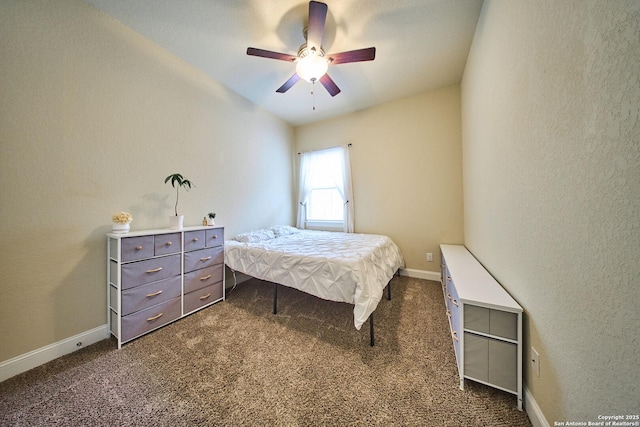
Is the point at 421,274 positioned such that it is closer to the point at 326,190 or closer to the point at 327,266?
the point at 327,266

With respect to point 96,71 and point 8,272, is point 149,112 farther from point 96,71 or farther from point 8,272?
point 8,272

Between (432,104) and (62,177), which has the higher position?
(432,104)

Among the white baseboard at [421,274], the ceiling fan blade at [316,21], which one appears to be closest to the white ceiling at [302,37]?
the ceiling fan blade at [316,21]

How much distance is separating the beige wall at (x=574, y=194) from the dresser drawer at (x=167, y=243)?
2.74 meters

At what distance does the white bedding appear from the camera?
5.33 ft

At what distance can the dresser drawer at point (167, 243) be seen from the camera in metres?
1.86

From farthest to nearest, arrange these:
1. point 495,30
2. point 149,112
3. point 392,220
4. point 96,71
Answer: point 392,220 < point 149,112 < point 96,71 < point 495,30

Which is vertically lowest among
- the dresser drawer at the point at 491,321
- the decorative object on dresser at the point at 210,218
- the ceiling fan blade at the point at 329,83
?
the dresser drawer at the point at 491,321

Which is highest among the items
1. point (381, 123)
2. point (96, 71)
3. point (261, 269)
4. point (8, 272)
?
point (381, 123)

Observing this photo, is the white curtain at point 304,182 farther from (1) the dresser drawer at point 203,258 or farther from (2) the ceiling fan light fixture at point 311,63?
(2) the ceiling fan light fixture at point 311,63

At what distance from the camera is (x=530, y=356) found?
106cm

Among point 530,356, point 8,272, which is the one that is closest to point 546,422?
point 530,356

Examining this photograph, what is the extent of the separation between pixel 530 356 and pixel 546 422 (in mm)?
262

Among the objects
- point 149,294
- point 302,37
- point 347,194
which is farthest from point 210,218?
point 302,37
